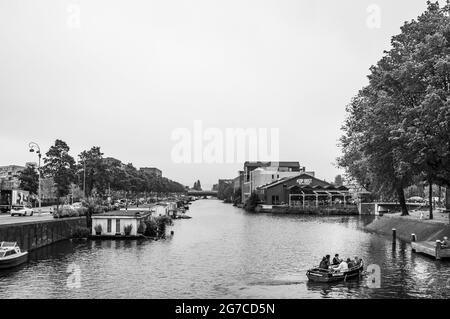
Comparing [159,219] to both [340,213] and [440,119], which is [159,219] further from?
[340,213]

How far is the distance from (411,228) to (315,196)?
11275cm

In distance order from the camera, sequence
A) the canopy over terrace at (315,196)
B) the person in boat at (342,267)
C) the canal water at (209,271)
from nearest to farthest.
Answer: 1. the canal water at (209,271)
2. the person in boat at (342,267)
3. the canopy over terrace at (315,196)

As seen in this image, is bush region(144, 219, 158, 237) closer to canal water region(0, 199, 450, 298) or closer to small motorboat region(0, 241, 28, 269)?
canal water region(0, 199, 450, 298)

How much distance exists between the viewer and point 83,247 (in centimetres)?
6912

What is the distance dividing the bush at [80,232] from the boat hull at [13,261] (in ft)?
86.2

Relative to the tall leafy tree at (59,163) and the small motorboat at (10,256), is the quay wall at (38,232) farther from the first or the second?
the tall leafy tree at (59,163)

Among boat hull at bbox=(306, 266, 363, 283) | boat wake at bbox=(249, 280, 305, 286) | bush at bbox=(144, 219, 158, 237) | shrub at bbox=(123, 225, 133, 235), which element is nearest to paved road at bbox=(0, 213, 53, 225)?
shrub at bbox=(123, 225, 133, 235)

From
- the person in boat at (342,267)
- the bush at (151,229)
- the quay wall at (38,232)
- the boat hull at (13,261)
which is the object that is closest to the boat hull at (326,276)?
the person in boat at (342,267)

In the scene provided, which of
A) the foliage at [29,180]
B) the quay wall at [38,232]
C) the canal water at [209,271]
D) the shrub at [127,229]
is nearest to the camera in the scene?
the canal water at [209,271]

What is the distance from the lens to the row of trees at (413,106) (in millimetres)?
53125

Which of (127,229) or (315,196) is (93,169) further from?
(315,196)

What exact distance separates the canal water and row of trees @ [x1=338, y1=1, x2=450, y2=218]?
11826mm
